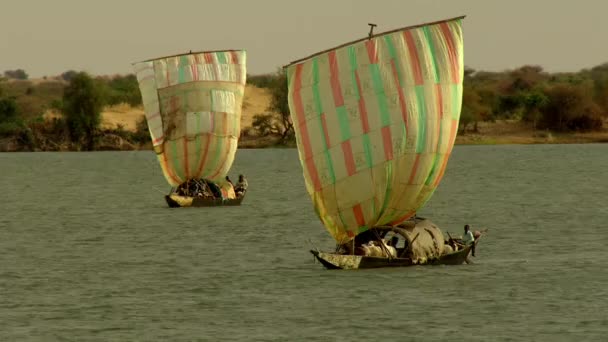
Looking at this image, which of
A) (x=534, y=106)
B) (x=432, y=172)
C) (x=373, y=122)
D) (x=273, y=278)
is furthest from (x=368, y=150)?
(x=534, y=106)

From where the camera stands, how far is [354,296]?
43.6 metres

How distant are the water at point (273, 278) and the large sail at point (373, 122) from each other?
2231mm

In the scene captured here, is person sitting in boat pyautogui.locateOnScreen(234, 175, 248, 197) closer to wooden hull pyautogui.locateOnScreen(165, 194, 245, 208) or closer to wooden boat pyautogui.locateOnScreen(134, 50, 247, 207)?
wooden boat pyautogui.locateOnScreen(134, 50, 247, 207)

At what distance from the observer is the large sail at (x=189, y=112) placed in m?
79.8

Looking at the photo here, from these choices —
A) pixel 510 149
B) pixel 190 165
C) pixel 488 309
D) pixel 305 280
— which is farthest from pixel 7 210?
pixel 510 149

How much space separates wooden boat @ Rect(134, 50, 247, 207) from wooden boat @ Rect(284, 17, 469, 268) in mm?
32142

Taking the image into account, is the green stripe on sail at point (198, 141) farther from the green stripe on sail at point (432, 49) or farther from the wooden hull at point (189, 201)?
the green stripe on sail at point (432, 49)

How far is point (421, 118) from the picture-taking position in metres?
48.5

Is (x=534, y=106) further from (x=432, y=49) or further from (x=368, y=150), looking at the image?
(x=368, y=150)

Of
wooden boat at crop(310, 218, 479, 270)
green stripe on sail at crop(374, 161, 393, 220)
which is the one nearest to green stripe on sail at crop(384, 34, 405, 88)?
green stripe on sail at crop(374, 161, 393, 220)

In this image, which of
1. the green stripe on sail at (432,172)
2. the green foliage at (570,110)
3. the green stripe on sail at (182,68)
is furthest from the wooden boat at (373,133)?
the green foliage at (570,110)

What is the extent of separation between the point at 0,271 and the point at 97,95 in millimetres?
148521

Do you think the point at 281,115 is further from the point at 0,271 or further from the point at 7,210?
the point at 0,271

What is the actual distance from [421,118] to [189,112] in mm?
32995
